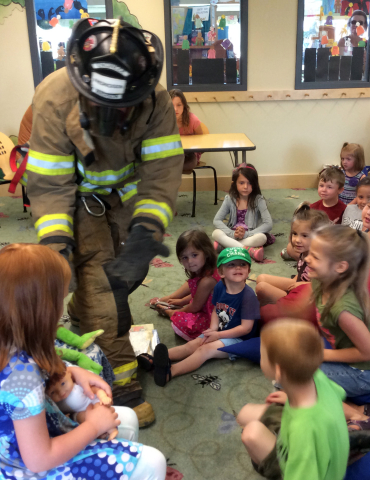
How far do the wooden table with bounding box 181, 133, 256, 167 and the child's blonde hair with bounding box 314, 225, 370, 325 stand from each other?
84.0 inches

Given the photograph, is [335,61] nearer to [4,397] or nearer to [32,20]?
[32,20]

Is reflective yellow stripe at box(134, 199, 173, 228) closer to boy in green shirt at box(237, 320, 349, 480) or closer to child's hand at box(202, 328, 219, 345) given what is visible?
child's hand at box(202, 328, 219, 345)

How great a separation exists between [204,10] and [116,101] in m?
3.65

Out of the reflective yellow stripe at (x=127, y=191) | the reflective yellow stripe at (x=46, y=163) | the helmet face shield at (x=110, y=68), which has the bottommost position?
the reflective yellow stripe at (x=127, y=191)

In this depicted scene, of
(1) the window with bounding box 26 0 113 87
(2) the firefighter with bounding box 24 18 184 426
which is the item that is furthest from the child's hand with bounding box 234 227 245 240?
(1) the window with bounding box 26 0 113 87

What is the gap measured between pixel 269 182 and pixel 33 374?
172 inches

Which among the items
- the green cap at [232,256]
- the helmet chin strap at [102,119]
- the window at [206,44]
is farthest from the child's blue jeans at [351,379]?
the window at [206,44]

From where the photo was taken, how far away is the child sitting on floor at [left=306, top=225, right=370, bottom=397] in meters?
1.50

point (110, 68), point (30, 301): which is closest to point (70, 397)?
point (30, 301)

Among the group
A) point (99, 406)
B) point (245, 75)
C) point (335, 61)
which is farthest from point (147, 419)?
point (335, 61)

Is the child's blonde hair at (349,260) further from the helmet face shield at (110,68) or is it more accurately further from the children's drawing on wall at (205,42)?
the children's drawing on wall at (205,42)

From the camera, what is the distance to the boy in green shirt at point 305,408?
1.04 m

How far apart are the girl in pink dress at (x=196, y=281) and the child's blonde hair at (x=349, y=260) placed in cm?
72

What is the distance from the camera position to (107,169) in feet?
5.69
